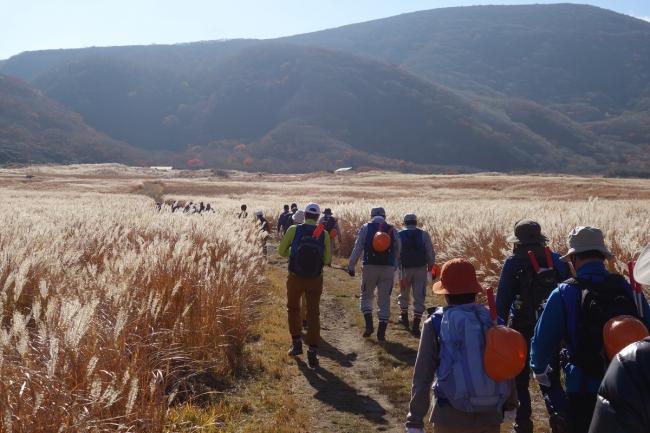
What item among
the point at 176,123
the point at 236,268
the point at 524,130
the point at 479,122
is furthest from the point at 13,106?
the point at 236,268

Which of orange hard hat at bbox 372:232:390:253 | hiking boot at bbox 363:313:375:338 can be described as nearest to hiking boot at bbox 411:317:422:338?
hiking boot at bbox 363:313:375:338

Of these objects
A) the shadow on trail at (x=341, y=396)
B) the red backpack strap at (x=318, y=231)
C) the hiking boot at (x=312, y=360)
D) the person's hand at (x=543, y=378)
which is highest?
the red backpack strap at (x=318, y=231)

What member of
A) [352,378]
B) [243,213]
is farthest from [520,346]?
[243,213]

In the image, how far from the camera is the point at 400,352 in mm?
8648

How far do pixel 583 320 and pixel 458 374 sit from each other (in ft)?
2.86

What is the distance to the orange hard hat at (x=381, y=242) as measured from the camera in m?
9.41

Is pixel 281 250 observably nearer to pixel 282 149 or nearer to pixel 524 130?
pixel 282 149

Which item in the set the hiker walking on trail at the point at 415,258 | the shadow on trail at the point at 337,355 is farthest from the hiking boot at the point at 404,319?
the shadow on trail at the point at 337,355

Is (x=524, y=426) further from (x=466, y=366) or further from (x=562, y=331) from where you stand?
(x=466, y=366)

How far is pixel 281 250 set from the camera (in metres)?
8.36

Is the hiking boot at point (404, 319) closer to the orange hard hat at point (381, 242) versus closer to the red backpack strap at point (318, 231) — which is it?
the orange hard hat at point (381, 242)

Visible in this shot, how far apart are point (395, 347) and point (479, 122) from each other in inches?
6442

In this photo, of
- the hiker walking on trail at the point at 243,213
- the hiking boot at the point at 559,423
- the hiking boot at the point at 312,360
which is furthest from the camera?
the hiker walking on trail at the point at 243,213

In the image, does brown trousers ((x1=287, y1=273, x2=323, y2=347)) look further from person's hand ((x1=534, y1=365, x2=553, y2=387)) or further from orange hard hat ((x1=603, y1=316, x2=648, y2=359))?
orange hard hat ((x1=603, y1=316, x2=648, y2=359))
